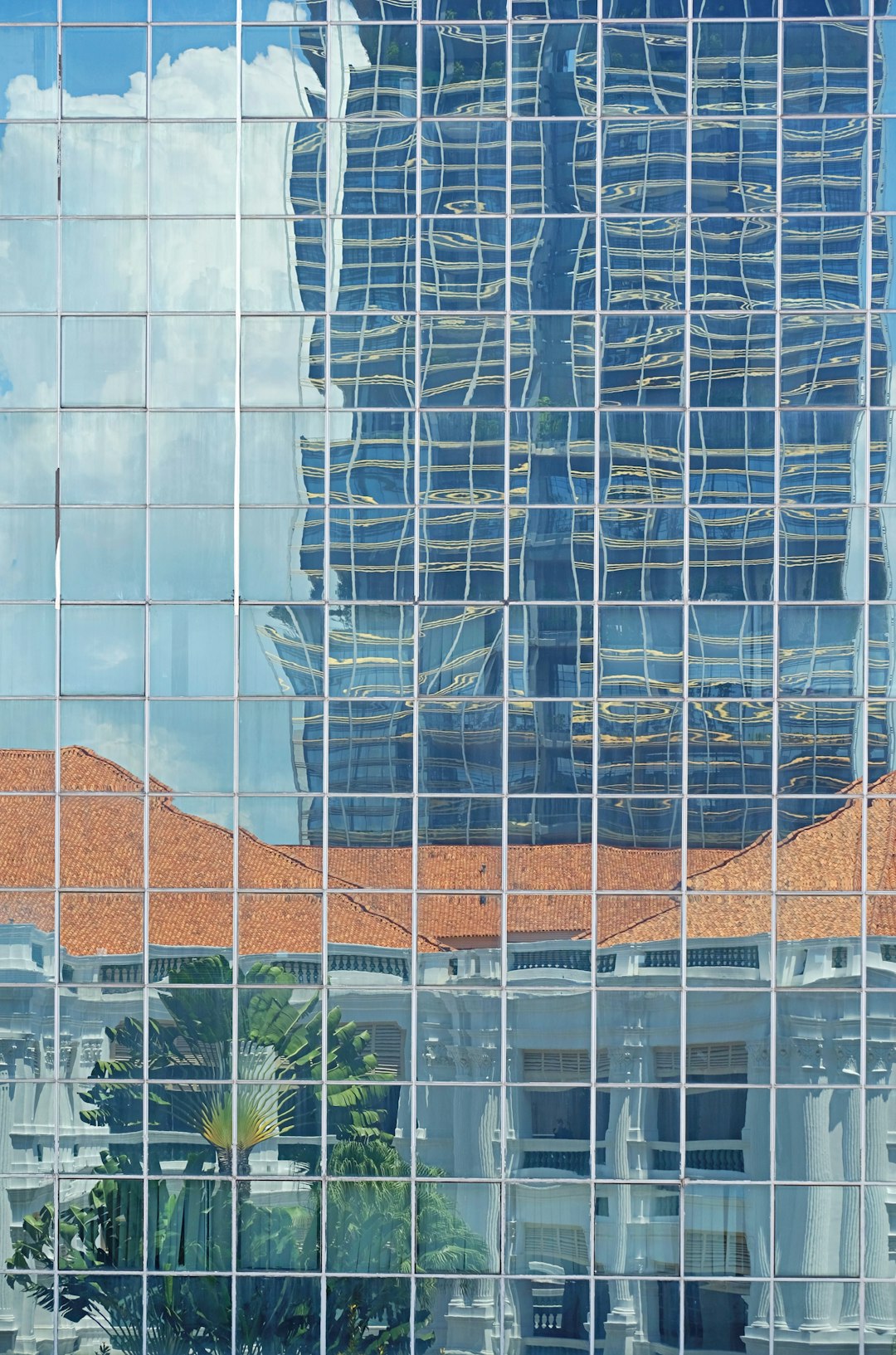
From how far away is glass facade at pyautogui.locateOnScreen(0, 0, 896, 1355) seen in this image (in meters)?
7.75

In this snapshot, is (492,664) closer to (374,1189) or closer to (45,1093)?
(374,1189)

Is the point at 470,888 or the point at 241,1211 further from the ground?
the point at 470,888

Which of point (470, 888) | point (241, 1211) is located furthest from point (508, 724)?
point (241, 1211)

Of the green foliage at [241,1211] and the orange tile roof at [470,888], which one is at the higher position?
the orange tile roof at [470,888]

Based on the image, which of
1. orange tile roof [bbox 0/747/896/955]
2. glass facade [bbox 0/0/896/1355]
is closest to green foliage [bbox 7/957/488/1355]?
glass facade [bbox 0/0/896/1355]

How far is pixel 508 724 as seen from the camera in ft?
25.6

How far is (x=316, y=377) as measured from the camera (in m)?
7.83

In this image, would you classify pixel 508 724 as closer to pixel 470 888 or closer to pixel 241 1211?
pixel 470 888

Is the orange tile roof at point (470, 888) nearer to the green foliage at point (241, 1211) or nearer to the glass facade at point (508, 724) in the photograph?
the glass facade at point (508, 724)

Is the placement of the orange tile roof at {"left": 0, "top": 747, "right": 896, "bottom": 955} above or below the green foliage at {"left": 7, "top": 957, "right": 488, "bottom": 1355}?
above

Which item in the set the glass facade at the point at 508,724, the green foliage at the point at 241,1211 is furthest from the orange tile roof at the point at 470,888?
the green foliage at the point at 241,1211

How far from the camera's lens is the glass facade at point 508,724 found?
25.4ft

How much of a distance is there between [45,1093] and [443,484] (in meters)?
4.71

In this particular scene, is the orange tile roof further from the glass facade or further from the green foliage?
the green foliage
